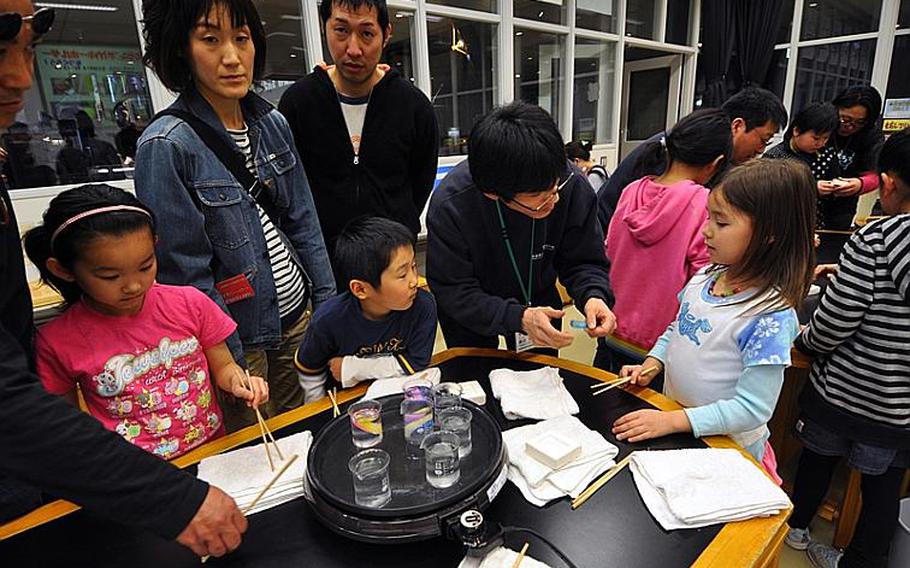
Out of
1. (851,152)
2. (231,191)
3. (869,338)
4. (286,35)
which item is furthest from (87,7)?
(851,152)

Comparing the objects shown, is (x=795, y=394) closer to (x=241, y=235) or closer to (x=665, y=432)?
(x=665, y=432)

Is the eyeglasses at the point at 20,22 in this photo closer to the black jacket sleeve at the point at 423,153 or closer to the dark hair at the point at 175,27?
the dark hair at the point at 175,27

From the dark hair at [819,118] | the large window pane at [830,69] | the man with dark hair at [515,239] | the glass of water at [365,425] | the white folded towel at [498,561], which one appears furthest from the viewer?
the large window pane at [830,69]

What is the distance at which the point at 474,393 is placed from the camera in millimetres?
1188

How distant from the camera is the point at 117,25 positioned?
308 centimetres

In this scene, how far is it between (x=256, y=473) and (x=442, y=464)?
373 mm

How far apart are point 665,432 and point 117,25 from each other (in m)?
3.76

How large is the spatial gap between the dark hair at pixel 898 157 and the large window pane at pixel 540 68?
4158 mm

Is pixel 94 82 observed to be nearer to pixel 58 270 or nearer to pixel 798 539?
pixel 58 270

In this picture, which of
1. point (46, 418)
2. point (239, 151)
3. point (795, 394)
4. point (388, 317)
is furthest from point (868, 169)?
point (46, 418)

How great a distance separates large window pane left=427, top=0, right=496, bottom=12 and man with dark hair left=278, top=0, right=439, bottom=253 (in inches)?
120

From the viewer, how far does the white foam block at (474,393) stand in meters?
1.17

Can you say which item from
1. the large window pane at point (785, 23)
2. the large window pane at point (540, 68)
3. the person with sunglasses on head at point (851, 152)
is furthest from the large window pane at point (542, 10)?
the person with sunglasses on head at point (851, 152)

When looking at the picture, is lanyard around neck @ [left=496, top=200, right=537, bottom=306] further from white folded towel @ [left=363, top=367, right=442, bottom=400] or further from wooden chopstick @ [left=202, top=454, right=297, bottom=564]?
wooden chopstick @ [left=202, top=454, right=297, bottom=564]
